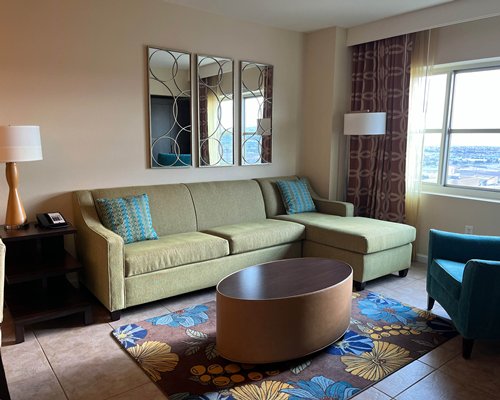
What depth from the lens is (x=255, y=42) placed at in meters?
4.32

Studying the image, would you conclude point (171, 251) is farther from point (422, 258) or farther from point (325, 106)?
point (422, 258)

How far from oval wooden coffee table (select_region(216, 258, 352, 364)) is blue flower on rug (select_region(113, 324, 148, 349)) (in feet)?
1.90

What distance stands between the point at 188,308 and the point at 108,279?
664mm

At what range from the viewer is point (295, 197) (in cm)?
436

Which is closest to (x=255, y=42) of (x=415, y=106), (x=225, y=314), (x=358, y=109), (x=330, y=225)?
(x=358, y=109)

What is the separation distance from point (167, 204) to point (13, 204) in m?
1.21

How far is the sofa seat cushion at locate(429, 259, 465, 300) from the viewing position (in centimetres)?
250

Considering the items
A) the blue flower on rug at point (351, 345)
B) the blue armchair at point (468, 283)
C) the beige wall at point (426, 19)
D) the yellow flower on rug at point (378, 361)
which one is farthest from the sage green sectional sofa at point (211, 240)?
the beige wall at point (426, 19)

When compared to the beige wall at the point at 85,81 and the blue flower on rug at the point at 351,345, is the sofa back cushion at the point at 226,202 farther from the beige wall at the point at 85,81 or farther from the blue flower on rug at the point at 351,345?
the blue flower on rug at the point at 351,345

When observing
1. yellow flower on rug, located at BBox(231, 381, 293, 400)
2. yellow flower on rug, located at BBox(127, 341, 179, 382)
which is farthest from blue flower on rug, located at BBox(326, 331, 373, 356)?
yellow flower on rug, located at BBox(127, 341, 179, 382)

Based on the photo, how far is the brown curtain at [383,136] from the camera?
4.20 metres

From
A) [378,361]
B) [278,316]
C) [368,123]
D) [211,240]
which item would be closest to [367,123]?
[368,123]

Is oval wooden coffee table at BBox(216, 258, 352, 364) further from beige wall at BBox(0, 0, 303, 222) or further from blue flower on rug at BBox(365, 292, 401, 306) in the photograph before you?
beige wall at BBox(0, 0, 303, 222)

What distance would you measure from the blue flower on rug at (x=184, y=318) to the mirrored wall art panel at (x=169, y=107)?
1447 mm
